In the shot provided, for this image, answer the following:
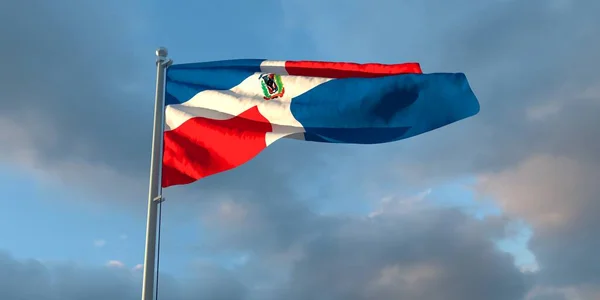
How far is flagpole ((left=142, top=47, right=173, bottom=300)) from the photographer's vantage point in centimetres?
1834

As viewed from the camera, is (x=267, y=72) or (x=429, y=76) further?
(x=267, y=72)

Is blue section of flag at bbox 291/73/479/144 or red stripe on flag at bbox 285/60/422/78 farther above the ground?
red stripe on flag at bbox 285/60/422/78

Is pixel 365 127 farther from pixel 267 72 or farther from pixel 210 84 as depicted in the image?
pixel 210 84

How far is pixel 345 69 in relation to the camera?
70.2 feet

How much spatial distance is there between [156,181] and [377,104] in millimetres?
6338

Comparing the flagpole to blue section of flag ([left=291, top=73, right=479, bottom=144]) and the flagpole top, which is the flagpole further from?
blue section of flag ([left=291, top=73, right=479, bottom=144])

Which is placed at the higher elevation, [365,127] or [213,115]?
[213,115]

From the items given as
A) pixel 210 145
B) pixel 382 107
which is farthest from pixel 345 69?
pixel 210 145

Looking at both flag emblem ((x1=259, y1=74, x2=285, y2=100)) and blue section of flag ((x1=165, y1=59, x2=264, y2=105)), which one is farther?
blue section of flag ((x1=165, y1=59, x2=264, y2=105))

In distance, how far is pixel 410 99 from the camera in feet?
65.2

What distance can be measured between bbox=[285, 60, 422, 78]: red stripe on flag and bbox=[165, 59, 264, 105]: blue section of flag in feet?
3.84

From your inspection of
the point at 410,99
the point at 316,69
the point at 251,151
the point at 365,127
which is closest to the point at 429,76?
the point at 410,99

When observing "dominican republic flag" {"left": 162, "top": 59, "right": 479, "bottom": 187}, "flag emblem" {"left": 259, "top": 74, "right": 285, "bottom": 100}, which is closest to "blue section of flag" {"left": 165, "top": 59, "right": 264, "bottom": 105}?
"dominican republic flag" {"left": 162, "top": 59, "right": 479, "bottom": 187}

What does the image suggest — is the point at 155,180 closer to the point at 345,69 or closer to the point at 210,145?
the point at 210,145
